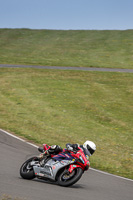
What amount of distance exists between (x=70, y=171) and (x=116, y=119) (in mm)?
12742

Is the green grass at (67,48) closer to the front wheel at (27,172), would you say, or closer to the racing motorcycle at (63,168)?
the front wheel at (27,172)

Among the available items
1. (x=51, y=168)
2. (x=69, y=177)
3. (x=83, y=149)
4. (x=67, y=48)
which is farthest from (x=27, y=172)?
(x=67, y=48)

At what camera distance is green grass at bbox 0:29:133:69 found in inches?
1582

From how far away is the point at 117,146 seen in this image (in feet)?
49.5

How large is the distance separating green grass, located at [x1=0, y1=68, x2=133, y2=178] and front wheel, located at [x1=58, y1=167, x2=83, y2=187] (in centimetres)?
407

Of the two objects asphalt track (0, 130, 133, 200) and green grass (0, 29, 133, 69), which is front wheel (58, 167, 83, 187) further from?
green grass (0, 29, 133, 69)

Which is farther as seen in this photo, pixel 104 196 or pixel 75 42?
pixel 75 42

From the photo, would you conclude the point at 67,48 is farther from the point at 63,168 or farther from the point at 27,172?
the point at 63,168

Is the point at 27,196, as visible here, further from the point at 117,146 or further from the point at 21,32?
the point at 21,32

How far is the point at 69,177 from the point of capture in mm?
7867

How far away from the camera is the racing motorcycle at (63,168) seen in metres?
7.84

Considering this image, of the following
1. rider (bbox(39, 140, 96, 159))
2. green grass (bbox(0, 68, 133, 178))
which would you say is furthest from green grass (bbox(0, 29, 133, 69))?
rider (bbox(39, 140, 96, 159))

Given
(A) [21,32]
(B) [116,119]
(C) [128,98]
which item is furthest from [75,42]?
(B) [116,119]

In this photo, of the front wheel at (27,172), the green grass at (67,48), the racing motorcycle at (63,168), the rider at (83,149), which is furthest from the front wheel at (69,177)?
the green grass at (67,48)
